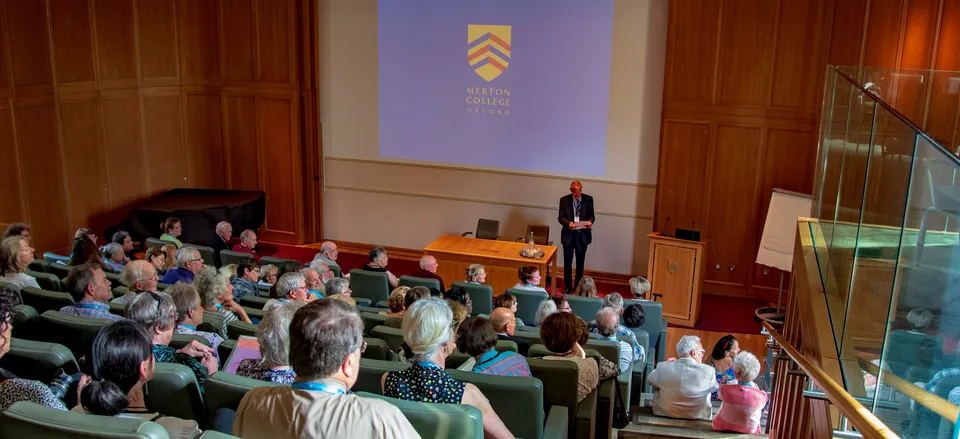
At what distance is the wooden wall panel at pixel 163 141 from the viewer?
11.0 m

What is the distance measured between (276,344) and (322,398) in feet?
3.69

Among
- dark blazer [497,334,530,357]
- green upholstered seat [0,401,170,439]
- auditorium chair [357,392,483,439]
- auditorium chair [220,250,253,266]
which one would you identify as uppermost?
green upholstered seat [0,401,170,439]

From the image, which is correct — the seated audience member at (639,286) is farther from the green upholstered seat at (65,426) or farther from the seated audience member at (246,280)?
the green upholstered seat at (65,426)

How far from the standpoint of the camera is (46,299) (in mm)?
5160

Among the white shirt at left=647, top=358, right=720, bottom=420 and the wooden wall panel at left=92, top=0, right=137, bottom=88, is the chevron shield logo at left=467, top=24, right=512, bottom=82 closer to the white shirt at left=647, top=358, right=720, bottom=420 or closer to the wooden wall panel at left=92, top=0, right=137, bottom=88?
the wooden wall panel at left=92, top=0, right=137, bottom=88

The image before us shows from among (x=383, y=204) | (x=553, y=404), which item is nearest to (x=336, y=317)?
(x=553, y=404)

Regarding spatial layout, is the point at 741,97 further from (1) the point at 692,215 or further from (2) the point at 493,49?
(2) the point at 493,49

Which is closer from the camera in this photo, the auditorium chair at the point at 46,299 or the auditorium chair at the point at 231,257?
the auditorium chair at the point at 46,299

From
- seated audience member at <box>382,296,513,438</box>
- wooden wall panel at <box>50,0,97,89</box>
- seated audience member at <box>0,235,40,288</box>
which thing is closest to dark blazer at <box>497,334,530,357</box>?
seated audience member at <box>382,296,513,438</box>

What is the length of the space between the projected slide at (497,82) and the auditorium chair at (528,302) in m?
3.45

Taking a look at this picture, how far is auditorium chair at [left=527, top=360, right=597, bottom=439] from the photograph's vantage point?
4.02 metres

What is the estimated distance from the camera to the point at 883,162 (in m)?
3.34

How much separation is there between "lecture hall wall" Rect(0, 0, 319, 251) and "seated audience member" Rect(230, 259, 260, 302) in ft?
12.7

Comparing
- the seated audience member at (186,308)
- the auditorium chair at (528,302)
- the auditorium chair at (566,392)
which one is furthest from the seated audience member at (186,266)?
the auditorium chair at (566,392)
